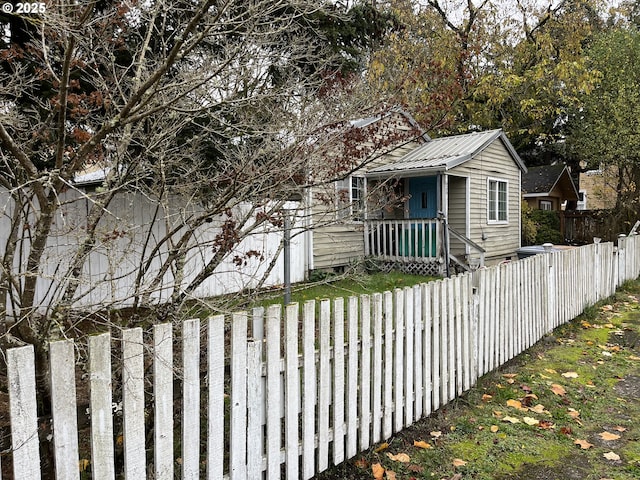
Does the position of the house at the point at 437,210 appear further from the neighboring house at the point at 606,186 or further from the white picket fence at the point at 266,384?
the neighboring house at the point at 606,186

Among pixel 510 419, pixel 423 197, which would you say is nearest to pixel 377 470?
pixel 510 419

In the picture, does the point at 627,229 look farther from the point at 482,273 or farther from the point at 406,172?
the point at 482,273

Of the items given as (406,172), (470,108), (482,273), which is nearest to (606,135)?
(470,108)

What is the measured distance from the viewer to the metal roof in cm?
1163

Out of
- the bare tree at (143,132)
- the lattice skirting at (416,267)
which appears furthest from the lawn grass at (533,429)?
the lattice skirting at (416,267)

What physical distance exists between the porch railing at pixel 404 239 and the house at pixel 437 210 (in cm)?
2

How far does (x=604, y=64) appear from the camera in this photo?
19500mm

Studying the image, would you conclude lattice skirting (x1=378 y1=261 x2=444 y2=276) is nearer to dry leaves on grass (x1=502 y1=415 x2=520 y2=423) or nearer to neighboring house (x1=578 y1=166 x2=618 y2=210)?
dry leaves on grass (x1=502 y1=415 x2=520 y2=423)

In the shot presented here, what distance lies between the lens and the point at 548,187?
2497 centimetres

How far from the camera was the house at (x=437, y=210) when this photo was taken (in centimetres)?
1147

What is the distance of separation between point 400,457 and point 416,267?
8.46 meters

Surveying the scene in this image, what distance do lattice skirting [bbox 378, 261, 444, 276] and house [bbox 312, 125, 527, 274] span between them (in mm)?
24

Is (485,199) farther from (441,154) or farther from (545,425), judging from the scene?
(545,425)

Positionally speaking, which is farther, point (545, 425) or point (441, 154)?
point (441, 154)
